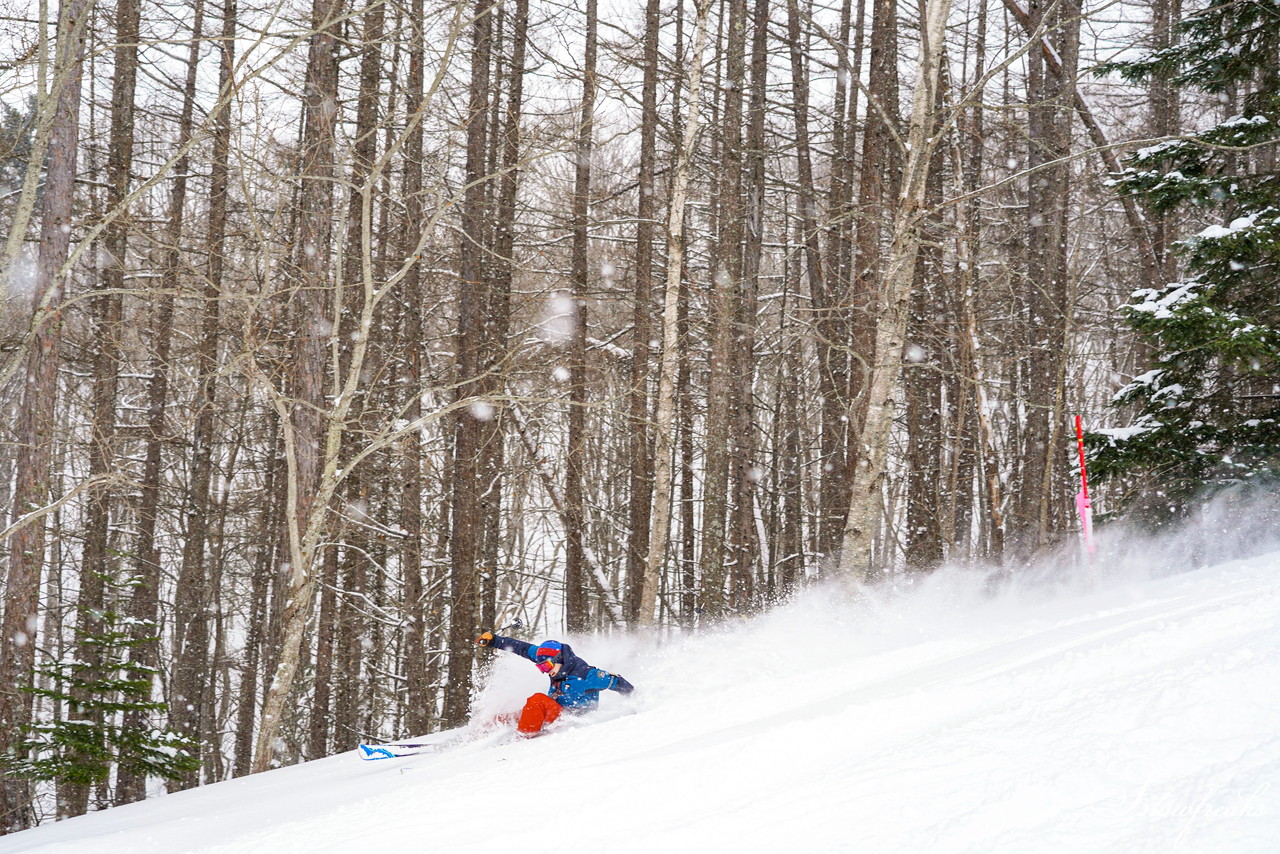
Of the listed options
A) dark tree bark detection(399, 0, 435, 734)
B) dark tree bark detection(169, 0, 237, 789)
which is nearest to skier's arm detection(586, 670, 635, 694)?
dark tree bark detection(399, 0, 435, 734)

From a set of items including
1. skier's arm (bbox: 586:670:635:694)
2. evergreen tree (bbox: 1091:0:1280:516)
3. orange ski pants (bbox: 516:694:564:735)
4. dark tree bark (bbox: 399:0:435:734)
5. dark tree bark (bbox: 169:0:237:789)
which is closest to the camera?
orange ski pants (bbox: 516:694:564:735)

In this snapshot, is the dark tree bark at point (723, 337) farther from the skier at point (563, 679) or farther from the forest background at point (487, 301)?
the skier at point (563, 679)

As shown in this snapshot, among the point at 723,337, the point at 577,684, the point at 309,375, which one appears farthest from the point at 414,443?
the point at 577,684

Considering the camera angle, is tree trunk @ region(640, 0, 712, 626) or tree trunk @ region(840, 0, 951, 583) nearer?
tree trunk @ region(840, 0, 951, 583)

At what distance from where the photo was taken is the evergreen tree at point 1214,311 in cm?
891

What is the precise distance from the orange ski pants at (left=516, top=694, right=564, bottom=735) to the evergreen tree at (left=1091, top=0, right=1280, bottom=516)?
703 cm

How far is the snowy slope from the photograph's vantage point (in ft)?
10.4

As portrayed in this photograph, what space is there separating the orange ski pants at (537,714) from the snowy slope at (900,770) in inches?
7.7

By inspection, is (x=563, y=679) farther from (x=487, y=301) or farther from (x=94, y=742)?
(x=487, y=301)

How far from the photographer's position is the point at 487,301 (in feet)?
49.6

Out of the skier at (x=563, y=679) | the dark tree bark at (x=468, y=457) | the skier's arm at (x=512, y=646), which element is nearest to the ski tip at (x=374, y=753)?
the skier at (x=563, y=679)

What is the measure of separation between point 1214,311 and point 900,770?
7.55m

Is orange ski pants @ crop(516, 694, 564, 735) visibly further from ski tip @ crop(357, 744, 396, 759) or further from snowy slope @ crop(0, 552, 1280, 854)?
ski tip @ crop(357, 744, 396, 759)

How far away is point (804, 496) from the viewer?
22.7m
